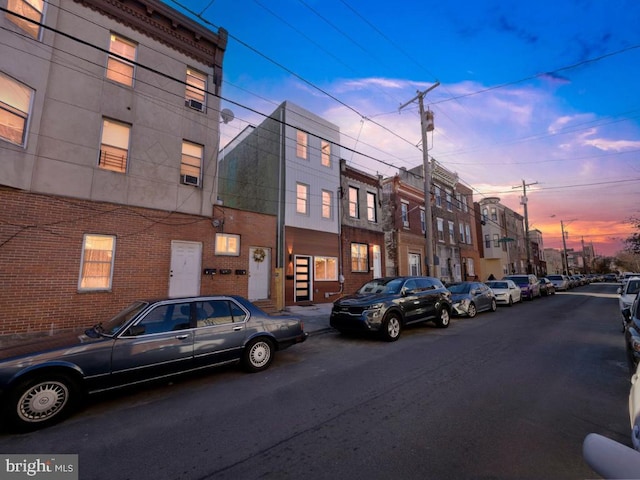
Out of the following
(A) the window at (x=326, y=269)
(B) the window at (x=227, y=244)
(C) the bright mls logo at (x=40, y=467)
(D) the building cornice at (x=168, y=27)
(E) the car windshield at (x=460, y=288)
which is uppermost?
(D) the building cornice at (x=168, y=27)

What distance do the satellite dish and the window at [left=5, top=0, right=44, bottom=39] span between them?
6.28 meters

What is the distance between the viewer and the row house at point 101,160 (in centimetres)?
789

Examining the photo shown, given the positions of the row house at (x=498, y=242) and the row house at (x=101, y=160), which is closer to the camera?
the row house at (x=101, y=160)

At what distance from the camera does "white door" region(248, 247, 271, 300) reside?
12898 mm

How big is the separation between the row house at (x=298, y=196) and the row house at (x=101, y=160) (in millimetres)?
3578

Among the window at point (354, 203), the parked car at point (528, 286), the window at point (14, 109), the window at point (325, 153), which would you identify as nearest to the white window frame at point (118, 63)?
the window at point (14, 109)

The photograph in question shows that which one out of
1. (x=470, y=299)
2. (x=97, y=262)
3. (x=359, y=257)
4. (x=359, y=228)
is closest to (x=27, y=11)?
(x=97, y=262)

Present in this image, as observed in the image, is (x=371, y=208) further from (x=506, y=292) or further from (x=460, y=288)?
(x=506, y=292)

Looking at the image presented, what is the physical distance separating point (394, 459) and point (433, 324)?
28.6ft

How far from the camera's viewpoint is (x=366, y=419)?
3832 millimetres

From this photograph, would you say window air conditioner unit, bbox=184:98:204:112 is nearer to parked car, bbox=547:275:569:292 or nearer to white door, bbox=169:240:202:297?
white door, bbox=169:240:202:297

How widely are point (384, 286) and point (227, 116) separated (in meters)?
10.5

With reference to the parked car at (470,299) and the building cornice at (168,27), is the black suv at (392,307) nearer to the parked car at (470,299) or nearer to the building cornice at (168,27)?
the parked car at (470,299)

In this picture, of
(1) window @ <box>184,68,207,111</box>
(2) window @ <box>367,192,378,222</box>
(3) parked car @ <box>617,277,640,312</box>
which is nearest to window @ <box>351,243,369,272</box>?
(2) window @ <box>367,192,378,222</box>
